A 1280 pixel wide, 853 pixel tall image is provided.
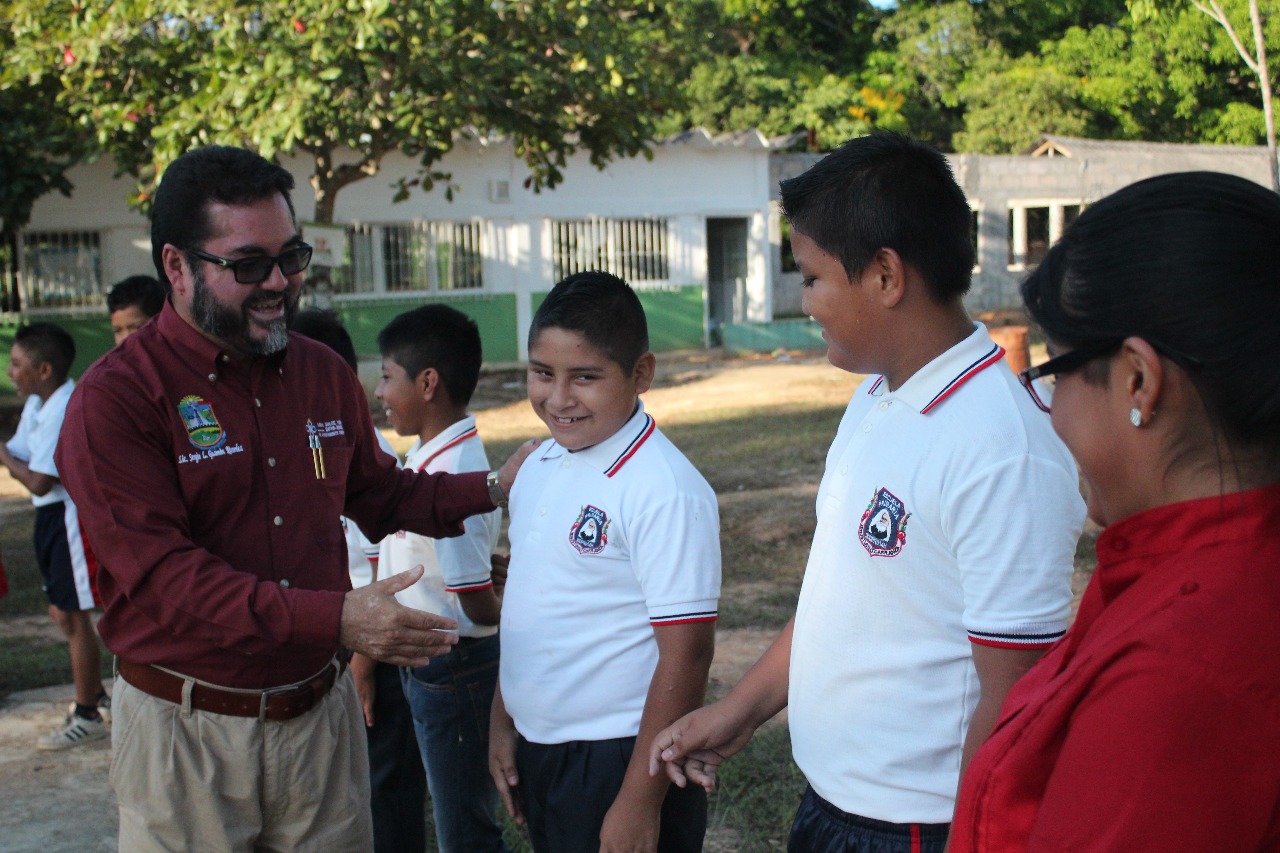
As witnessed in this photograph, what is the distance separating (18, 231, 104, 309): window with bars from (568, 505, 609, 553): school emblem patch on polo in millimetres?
14945

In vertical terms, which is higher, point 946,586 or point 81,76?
point 81,76

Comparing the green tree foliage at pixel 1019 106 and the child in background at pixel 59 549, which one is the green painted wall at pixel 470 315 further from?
the green tree foliage at pixel 1019 106

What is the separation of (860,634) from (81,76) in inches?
450

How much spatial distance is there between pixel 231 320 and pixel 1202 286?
2.04 metres

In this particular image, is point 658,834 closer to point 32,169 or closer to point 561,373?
point 561,373

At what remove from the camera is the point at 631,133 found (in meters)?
12.6

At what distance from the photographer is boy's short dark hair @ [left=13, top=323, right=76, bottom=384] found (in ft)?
17.3

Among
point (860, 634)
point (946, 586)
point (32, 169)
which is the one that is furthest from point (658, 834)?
point (32, 169)

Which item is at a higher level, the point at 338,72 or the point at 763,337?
the point at 338,72

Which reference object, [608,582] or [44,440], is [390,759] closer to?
[608,582]

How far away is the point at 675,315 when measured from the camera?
20500 mm

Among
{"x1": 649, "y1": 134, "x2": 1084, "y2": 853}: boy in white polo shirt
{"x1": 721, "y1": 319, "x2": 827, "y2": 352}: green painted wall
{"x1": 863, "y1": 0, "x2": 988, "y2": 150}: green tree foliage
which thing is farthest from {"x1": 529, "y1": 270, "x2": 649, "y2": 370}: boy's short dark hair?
{"x1": 863, "y1": 0, "x2": 988, "y2": 150}: green tree foliage

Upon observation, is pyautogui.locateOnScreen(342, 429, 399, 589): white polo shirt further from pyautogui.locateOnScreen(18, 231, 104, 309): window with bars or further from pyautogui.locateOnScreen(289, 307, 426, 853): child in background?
pyautogui.locateOnScreen(18, 231, 104, 309): window with bars

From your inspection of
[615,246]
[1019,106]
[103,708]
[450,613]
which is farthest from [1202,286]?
[1019,106]
